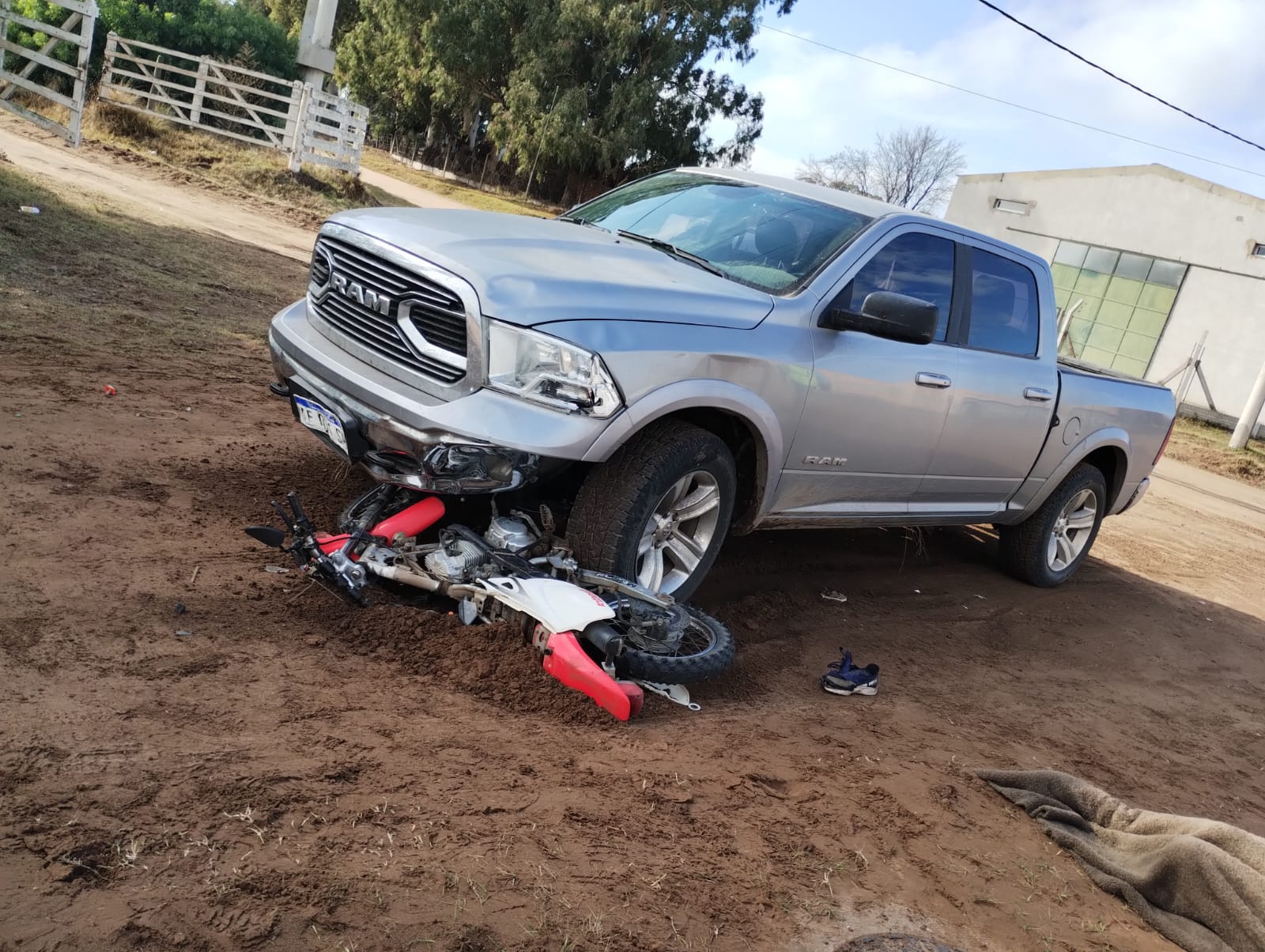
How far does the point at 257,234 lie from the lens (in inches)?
564

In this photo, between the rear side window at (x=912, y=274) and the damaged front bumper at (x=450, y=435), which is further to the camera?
the rear side window at (x=912, y=274)

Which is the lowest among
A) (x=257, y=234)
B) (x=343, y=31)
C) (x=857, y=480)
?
(x=257, y=234)

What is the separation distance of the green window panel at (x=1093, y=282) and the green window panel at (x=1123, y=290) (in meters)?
0.16

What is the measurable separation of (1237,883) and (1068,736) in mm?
1492

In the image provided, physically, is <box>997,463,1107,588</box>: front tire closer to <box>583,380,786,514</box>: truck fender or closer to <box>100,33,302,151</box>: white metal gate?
<box>583,380,786,514</box>: truck fender

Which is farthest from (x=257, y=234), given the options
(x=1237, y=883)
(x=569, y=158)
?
(x=569, y=158)

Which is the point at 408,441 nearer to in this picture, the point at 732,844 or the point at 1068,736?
the point at 732,844

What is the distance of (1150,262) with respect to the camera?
28.3 meters

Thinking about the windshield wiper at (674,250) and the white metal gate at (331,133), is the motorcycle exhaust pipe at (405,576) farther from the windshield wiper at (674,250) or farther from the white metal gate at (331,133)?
the white metal gate at (331,133)

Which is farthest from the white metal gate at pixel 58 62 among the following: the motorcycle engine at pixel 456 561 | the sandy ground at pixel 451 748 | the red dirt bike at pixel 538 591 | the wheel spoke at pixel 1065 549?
the wheel spoke at pixel 1065 549

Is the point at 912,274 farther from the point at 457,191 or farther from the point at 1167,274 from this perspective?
the point at 457,191

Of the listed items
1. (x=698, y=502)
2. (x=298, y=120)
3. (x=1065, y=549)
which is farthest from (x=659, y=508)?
(x=298, y=120)

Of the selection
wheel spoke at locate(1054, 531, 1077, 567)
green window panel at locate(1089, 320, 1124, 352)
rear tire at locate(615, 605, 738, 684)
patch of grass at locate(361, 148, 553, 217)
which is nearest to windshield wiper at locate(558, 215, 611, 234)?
rear tire at locate(615, 605, 738, 684)

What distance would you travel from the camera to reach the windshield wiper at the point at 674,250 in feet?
15.8
